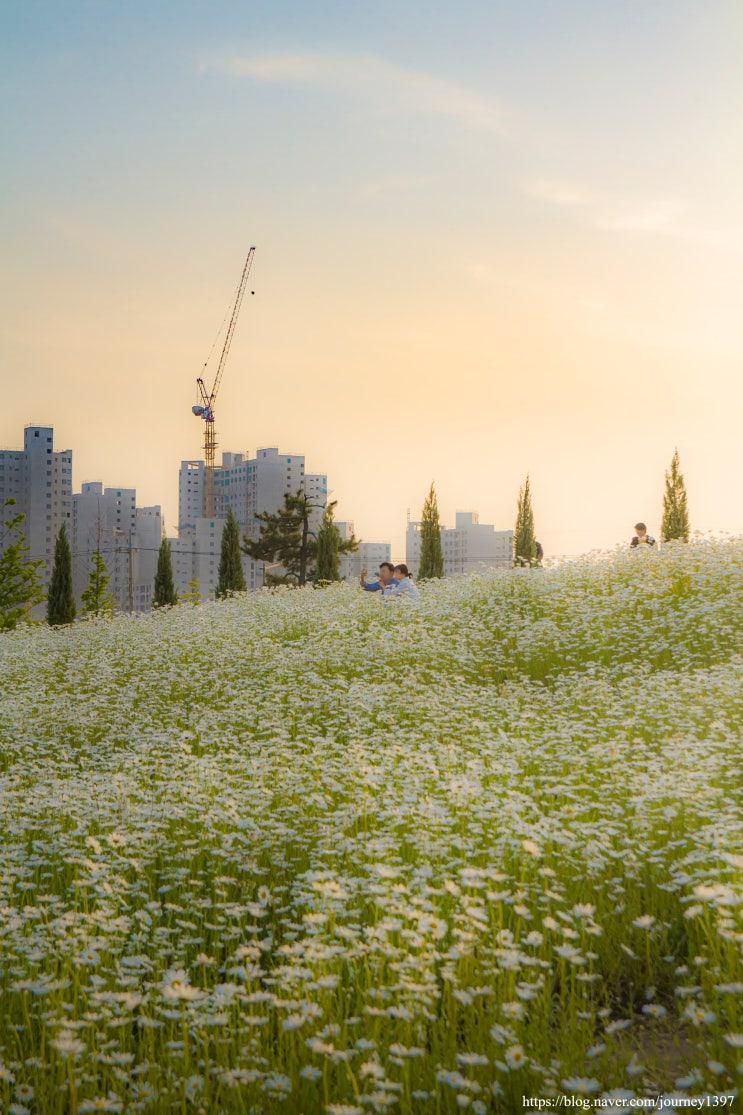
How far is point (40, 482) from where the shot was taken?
379ft

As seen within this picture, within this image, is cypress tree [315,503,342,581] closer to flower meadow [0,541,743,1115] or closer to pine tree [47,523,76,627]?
pine tree [47,523,76,627]

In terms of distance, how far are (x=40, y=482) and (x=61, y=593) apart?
79314 millimetres

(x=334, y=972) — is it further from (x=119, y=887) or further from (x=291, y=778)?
(x=291, y=778)

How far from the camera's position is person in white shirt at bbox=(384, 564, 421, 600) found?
1831 centimetres

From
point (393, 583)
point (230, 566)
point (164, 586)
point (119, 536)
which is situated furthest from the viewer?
point (119, 536)

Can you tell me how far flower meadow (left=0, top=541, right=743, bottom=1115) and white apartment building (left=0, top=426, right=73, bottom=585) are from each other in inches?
4066

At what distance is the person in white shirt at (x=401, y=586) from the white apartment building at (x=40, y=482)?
3898 inches

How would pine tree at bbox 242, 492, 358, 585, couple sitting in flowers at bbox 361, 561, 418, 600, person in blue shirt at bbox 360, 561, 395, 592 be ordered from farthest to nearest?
pine tree at bbox 242, 492, 358, 585, person in blue shirt at bbox 360, 561, 395, 592, couple sitting in flowers at bbox 361, 561, 418, 600

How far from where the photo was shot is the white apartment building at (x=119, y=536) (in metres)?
108

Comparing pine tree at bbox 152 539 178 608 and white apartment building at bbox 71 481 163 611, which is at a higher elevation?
white apartment building at bbox 71 481 163 611

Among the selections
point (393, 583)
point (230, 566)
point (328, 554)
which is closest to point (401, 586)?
point (393, 583)

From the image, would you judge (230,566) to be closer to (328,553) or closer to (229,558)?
(229,558)

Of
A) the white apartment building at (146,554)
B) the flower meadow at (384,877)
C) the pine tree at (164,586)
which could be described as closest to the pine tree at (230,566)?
the pine tree at (164,586)

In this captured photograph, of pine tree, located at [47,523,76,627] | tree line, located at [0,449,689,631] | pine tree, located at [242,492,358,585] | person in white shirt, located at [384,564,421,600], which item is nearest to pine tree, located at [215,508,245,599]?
tree line, located at [0,449,689,631]
